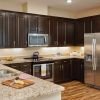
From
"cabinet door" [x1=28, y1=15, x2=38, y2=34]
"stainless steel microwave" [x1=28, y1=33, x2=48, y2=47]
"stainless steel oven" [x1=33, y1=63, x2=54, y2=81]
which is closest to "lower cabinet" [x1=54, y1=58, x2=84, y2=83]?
"stainless steel oven" [x1=33, y1=63, x2=54, y2=81]

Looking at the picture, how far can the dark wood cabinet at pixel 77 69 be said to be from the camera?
227 inches

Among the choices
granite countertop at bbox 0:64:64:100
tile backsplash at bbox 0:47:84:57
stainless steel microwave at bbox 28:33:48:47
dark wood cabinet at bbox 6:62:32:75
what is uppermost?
stainless steel microwave at bbox 28:33:48:47

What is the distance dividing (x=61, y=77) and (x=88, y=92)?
4.01 ft

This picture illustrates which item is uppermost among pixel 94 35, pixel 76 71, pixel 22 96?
pixel 94 35

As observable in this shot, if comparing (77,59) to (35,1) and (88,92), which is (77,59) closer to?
(88,92)

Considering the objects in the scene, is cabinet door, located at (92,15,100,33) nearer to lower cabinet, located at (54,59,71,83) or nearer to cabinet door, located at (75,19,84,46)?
cabinet door, located at (75,19,84,46)

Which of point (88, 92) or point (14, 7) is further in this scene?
point (14, 7)

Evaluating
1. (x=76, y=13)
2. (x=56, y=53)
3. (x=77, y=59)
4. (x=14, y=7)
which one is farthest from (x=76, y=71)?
(x=14, y=7)

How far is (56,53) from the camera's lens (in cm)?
632

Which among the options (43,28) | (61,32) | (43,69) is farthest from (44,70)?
(61,32)

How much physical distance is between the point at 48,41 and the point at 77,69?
1568 millimetres

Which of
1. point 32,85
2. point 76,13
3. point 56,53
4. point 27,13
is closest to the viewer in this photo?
point 32,85

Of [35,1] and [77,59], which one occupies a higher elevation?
[35,1]

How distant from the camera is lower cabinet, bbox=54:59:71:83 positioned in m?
5.49
